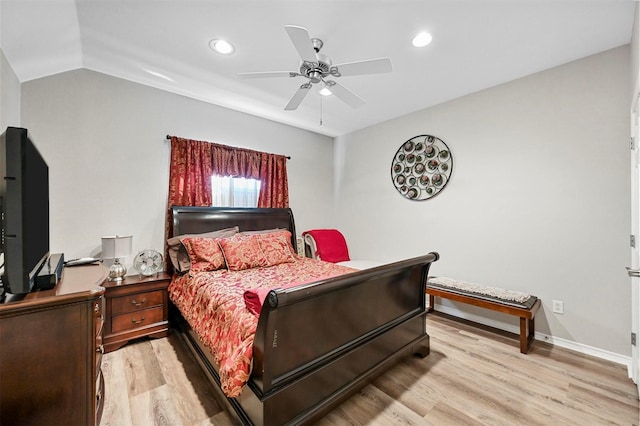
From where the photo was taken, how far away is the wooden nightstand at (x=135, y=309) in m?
2.52

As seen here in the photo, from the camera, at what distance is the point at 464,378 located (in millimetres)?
2148

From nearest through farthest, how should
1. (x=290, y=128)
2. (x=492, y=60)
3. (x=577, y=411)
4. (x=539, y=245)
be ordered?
(x=577, y=411) → (x=492, y=60) → (x=539, y=245) → (x=290, y=128)

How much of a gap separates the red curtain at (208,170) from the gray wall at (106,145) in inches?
5.3

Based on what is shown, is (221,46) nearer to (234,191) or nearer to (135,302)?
(234,191)

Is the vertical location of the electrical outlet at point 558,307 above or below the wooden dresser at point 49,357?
below

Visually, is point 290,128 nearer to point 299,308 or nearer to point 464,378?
point 299,308

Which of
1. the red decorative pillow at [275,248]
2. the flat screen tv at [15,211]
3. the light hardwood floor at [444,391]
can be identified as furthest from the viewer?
the red decorative pillow at [275,248]

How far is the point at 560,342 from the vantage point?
8.78 feet

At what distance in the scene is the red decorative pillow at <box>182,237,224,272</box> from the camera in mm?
2781

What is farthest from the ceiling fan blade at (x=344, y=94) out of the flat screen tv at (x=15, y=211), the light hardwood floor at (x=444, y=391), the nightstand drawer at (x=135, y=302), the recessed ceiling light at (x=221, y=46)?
the nightstand drawer at (x=135, y=302)

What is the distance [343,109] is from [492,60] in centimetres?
186

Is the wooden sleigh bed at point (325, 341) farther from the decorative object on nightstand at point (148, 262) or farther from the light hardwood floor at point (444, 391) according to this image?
the decorative object on nightstand at point (148, 262)

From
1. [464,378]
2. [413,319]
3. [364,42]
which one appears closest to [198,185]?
[364,42]

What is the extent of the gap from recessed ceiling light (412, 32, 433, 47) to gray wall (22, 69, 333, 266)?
8.62 ft
